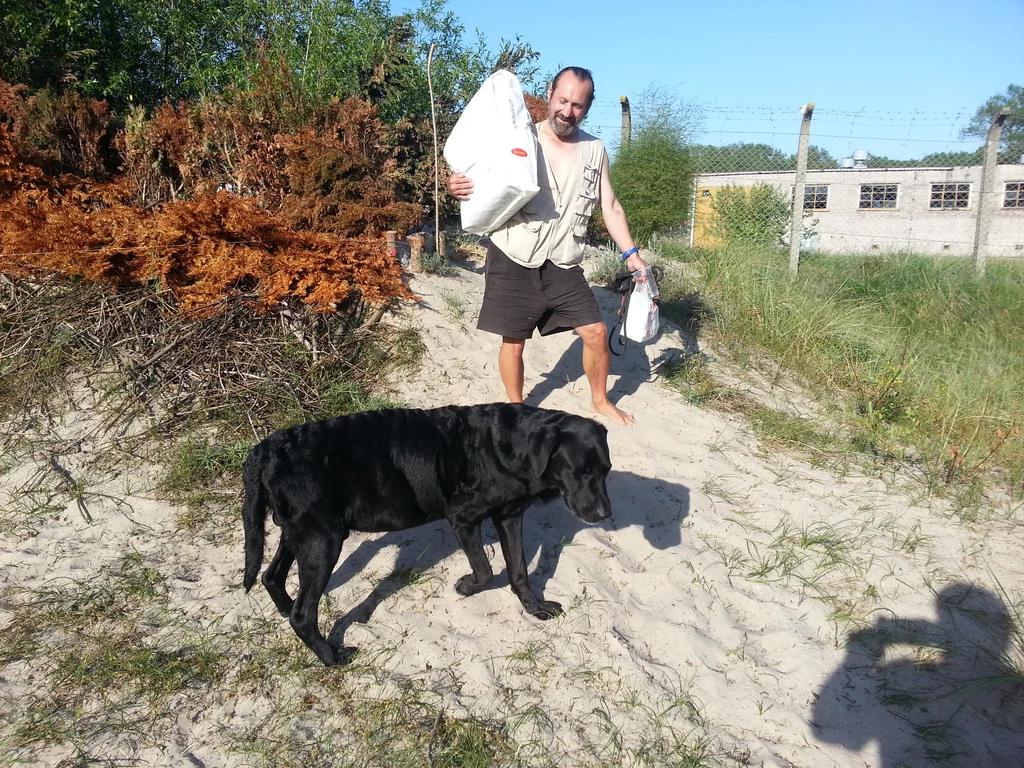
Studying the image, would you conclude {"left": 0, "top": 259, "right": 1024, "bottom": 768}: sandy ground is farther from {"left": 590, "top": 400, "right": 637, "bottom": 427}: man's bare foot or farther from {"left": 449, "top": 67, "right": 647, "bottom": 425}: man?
{"left": 449, "top": 67, "right": 647, "bottom": 425}: man

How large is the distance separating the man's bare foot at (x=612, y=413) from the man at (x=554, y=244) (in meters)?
0.37

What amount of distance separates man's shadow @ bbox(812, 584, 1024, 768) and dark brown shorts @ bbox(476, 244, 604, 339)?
7.62ft

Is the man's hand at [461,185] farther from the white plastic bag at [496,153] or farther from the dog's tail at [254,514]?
the dog's tail at [254,514]

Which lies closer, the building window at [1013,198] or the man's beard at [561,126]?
the man's beard at [561,126]

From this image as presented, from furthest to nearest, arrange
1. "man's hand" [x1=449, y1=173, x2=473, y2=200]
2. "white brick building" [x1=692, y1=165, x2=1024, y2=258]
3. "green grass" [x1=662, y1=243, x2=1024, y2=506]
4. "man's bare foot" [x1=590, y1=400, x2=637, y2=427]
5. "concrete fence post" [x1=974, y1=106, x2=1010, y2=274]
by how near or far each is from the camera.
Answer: "white brick building" [x1=692, y1=165, x2=1024, y2=258], "concrete fence post" [x1=974, y1=106, x2=1010, y2=274], "green grass" [x1=662, y1=243, x2=1024, y2=506], "man's bare foot" [x1=590, y1=400, x2=637, y2=427], "man's hand" [x1=449, y1=173, x2=473, y2=200]

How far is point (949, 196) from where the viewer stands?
65.5ft

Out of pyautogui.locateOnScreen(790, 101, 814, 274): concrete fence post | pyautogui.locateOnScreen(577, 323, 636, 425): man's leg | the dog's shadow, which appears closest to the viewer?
the dog's shadow

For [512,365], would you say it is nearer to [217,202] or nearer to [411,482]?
[411,482]

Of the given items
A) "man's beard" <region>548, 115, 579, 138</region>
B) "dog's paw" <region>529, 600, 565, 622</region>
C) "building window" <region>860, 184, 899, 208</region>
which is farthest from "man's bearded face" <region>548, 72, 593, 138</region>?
"building window" <region>860, 184, 899, 208</region>

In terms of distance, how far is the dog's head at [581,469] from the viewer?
9.97ft

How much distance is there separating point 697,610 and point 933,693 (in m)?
1.00

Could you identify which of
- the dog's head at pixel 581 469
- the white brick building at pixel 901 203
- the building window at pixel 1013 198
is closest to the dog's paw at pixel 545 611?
the dog's head at pixel 581 469

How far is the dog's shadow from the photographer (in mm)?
3324

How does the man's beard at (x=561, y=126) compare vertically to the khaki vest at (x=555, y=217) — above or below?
above
